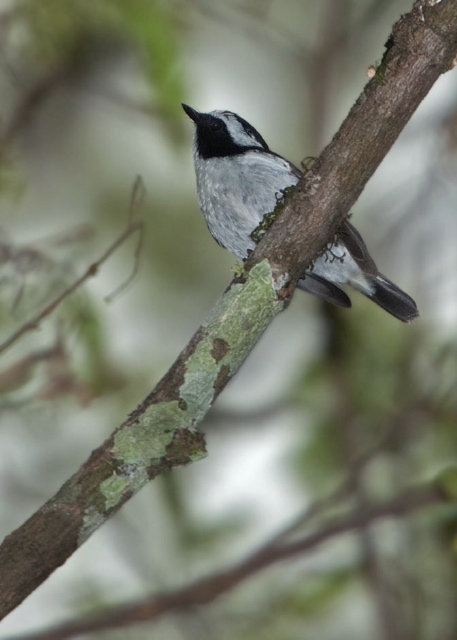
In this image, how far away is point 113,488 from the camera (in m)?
2.60

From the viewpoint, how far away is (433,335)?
5.86 meters

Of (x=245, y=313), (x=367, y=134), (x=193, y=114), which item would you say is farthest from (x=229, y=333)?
(x=193, y=114)

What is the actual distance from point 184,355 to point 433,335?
3.46 m

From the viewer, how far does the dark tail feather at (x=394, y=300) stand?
4.37m

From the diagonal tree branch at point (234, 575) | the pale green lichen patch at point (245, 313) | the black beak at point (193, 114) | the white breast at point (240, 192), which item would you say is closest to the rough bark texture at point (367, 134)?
Result: the pale green lichen patch at point (245, 313)

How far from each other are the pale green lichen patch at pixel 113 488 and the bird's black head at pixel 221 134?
7.85 ft

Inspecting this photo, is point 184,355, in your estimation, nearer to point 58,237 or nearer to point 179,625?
point 58,237

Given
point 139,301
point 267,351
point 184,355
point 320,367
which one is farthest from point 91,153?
point 184,355

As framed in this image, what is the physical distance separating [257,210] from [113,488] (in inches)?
74.3

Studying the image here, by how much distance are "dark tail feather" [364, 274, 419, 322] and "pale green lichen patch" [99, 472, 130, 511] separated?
83.7 inches

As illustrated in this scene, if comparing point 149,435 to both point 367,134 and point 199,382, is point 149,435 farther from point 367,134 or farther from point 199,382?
point 367,134

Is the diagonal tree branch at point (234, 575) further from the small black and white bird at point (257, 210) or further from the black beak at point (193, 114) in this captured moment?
the black beak at point (193, 114)

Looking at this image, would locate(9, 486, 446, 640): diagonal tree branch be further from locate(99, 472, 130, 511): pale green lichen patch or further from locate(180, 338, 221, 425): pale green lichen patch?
locate(180, 338, 221, 425): pale green lichen patch

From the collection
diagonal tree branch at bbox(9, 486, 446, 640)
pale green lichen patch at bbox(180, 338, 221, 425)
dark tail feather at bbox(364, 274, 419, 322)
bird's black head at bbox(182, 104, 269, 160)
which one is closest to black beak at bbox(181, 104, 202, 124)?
bird's black head at bbox(182, 104, 269, 160)
